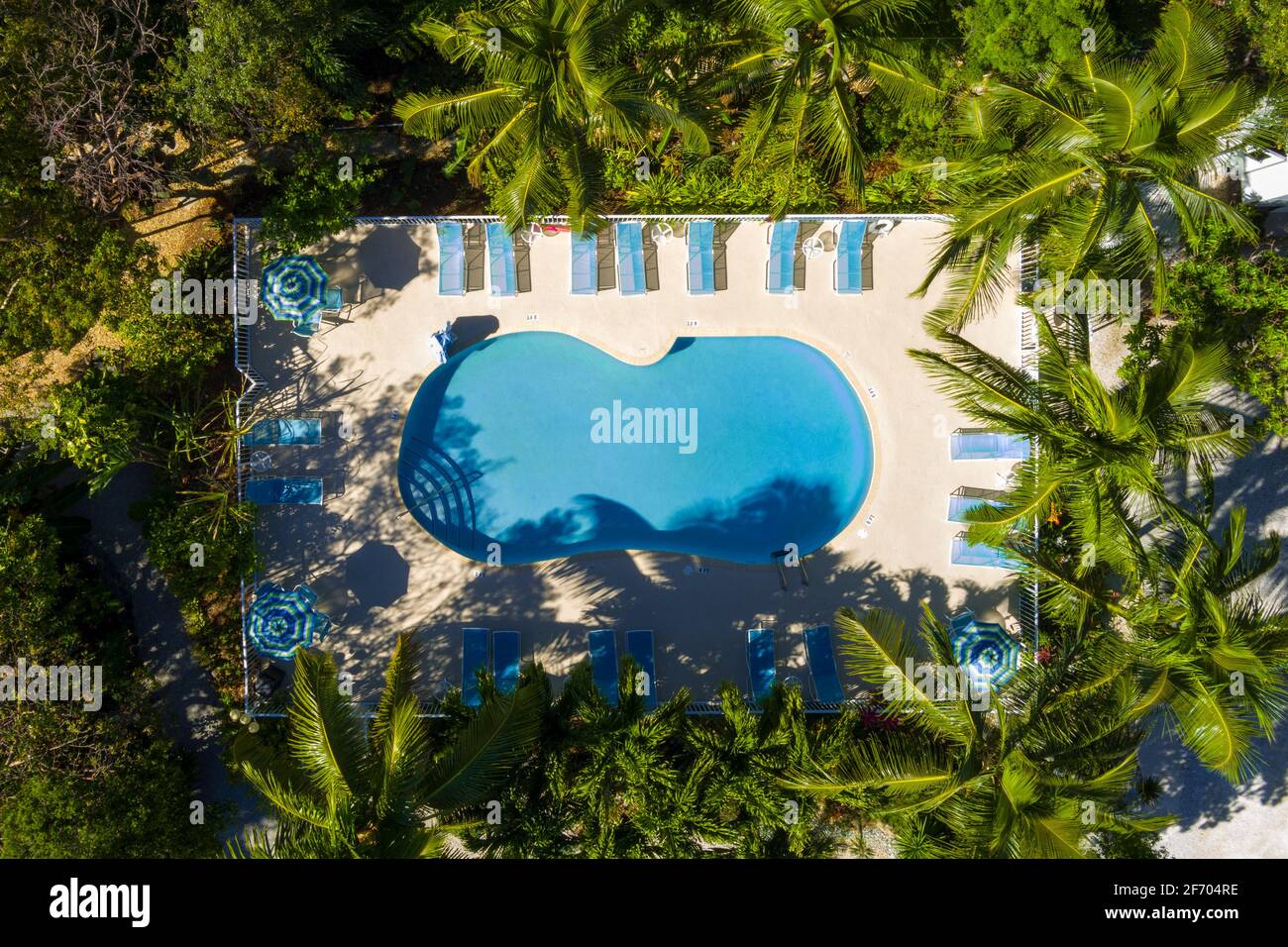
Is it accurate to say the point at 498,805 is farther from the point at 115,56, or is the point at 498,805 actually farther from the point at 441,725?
the point at 115,56

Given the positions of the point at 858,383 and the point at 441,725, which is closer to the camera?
the point at 441,725

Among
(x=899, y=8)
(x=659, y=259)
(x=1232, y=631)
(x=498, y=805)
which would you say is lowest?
(x=498, y=805)

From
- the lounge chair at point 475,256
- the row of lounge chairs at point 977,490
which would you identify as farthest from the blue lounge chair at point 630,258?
the row of lounge chairs at point 977,490

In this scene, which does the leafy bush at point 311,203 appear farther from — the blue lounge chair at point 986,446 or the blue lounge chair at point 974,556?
the blue lounge chair at point 974,556

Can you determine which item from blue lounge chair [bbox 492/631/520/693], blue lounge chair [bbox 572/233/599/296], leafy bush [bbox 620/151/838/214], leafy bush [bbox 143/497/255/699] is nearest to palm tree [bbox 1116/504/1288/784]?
leafy bush [bbox 620/151/838/214]

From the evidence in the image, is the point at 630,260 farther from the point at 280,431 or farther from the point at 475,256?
the point at 280,431
